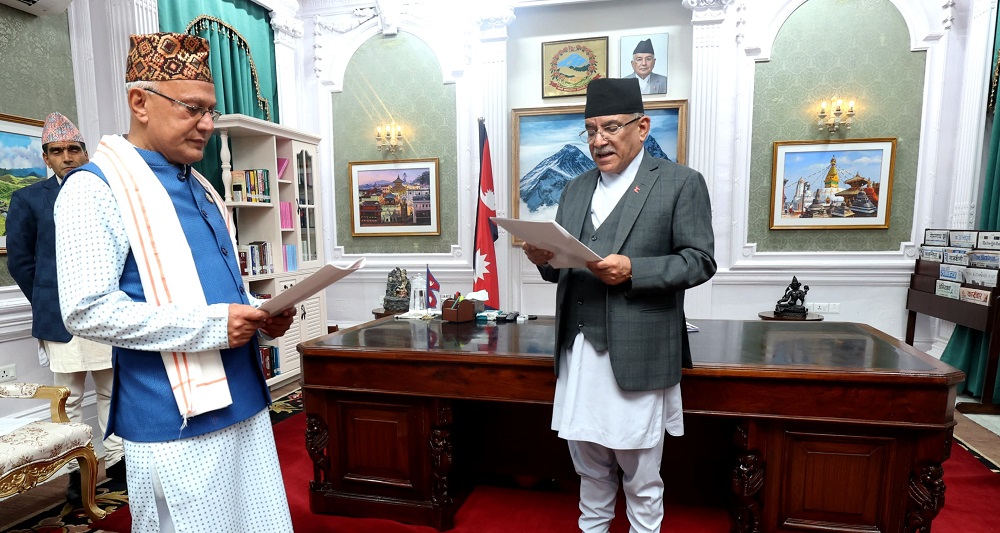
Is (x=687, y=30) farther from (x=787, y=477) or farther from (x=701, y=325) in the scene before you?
(x=787, y=477)

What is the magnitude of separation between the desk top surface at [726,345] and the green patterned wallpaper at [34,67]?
2452mm

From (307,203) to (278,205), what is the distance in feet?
1.60

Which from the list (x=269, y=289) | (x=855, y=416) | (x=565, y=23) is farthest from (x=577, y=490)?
(x=565, y=23)

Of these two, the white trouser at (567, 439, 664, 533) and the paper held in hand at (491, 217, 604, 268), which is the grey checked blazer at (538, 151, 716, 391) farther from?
the white trouser at (567, 439, 664, 533)

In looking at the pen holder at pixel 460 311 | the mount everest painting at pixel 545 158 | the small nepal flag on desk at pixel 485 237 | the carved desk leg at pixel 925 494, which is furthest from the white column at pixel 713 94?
the carved desk leg at pixel 925 494

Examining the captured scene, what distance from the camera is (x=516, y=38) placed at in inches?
208

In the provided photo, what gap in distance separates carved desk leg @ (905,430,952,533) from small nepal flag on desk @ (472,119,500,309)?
315 cm

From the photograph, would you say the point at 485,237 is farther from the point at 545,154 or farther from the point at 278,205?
the point at 278,205

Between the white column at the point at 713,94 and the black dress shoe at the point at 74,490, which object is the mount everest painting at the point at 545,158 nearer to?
the white column at the point at 713,94

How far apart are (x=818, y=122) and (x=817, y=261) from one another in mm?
1280

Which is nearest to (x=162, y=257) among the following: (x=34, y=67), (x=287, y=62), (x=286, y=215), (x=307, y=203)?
(x=34, y=67)

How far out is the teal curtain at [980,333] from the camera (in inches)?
154

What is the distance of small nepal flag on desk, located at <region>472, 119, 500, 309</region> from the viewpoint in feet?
15.0

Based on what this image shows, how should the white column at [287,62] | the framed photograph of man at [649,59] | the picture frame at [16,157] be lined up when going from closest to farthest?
the picture frame at [16,157]
the framed photograph of man at [649,59]
the white column at [287,62]
